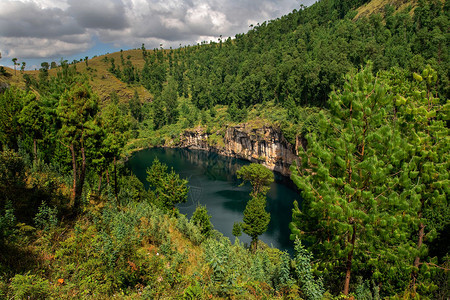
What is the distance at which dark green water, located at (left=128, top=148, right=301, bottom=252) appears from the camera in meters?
44.3

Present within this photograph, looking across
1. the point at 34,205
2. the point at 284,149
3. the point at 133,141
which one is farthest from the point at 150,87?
the point at 34,205

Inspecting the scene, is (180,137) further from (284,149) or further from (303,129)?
(303,129)

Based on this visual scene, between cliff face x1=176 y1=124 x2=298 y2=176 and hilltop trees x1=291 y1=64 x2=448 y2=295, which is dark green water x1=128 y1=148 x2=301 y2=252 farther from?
hilltop trees x1=291 y1=64 x2=448 y2=295

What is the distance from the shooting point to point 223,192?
202 feet

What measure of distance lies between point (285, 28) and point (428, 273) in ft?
488

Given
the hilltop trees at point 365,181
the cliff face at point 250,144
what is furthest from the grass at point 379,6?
the hilltop trees at point 365,181

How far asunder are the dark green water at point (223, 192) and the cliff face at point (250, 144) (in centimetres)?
374

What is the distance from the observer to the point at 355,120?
9.24 metres

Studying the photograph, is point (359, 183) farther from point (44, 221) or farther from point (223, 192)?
point (223, 192)

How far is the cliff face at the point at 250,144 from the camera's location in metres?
74.1

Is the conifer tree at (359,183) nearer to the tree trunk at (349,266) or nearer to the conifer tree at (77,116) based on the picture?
the tree trunk at (349,266)

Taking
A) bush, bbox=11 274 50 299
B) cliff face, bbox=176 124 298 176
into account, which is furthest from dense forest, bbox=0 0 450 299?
cliff face, bbox=176 124 298 176

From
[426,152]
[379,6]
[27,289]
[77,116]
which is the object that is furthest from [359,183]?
[379,6]

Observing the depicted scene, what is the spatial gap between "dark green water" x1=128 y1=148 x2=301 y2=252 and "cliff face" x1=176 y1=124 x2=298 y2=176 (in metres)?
3.74
